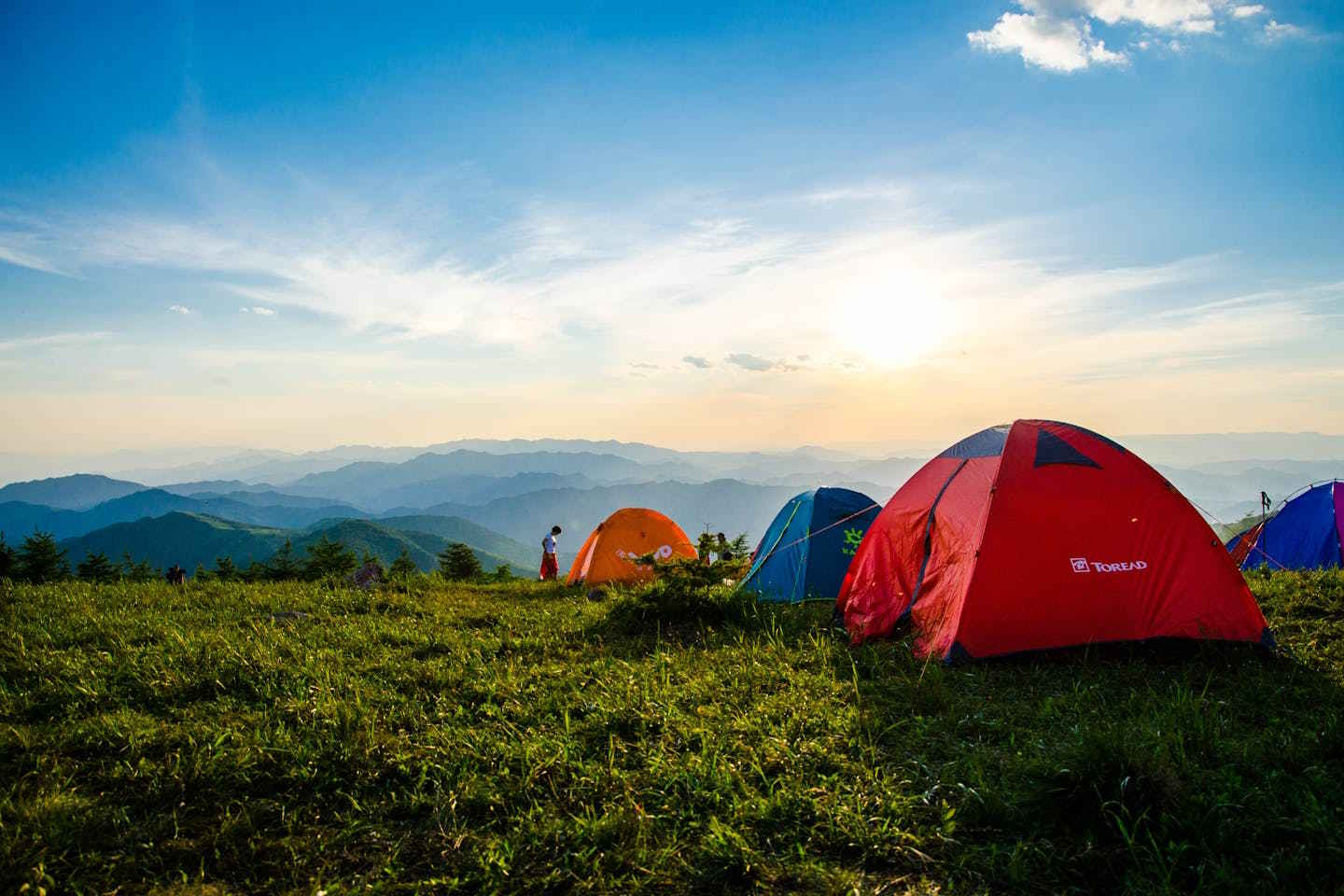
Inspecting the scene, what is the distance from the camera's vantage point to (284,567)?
22.7 meters

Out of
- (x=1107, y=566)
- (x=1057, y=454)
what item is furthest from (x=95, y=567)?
(x=1107, y=566)

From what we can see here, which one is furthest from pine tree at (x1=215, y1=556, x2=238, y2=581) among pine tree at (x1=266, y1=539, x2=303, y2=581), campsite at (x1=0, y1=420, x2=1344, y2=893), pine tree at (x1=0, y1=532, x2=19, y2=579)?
campsite at (x1=0, y1=420, x2=1344, y2=893)

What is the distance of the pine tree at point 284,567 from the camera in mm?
17022

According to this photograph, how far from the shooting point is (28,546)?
2180cm

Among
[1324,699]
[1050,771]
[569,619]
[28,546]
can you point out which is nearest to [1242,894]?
[1050,771]

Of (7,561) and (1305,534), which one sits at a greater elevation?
(1305,534)

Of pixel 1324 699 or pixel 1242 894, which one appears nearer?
pixel 1242 894

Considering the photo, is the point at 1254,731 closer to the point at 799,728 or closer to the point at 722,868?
the point at 799,728

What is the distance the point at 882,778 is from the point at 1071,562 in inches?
172

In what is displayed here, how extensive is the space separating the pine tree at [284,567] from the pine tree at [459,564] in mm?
3879

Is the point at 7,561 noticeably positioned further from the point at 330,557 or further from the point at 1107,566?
the point at 1107,566

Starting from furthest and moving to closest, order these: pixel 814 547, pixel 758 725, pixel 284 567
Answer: pixel 284 567, pixel 814 547, pixel 758 725

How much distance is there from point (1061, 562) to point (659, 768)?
5.40 m

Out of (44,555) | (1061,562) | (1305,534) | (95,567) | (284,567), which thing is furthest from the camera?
(284,567)
